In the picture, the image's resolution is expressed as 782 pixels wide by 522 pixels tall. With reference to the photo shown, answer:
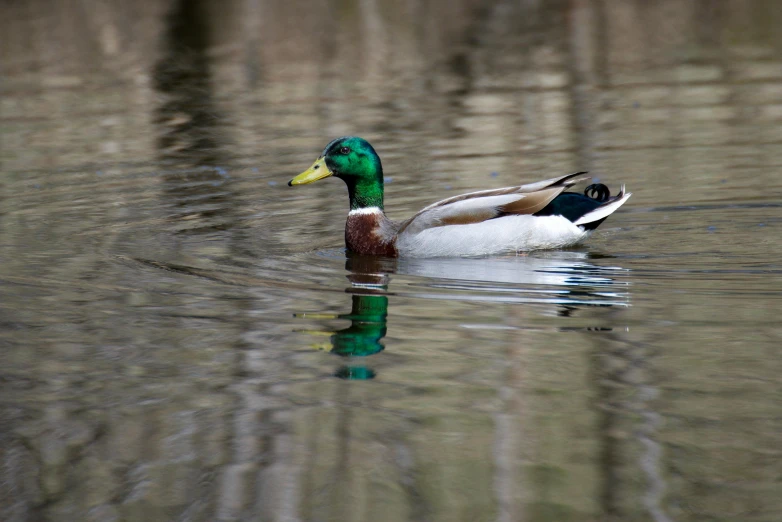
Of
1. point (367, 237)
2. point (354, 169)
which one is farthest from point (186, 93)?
point (367, 237)

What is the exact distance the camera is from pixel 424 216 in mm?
9461

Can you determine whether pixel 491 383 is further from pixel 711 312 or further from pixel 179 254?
pixel 179 254

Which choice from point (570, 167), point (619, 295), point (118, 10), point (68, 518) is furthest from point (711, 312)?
point (118, 10)

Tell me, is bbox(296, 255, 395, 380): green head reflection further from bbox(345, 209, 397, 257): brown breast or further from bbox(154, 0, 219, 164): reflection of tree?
bbox(154, 0, 219, 164): reflection of tree

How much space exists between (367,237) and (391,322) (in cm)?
235

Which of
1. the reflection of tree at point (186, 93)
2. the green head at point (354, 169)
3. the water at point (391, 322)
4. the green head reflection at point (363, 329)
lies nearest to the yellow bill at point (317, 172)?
the green head at point (354, 169)

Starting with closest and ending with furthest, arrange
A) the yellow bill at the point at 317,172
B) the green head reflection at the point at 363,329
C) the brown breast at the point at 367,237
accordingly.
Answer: the green head reflection at the point at 363,329
the brown breast at the point at 367,237
the yellow bill at the point at 317,172

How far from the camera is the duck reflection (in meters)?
7.09

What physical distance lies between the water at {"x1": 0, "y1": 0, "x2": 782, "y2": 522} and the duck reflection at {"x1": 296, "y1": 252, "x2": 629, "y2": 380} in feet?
0.10

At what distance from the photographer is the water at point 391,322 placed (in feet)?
16.6

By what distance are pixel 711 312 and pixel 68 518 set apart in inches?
154

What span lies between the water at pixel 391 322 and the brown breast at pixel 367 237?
18 centimetres

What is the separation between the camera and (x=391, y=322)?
7453 millimetres

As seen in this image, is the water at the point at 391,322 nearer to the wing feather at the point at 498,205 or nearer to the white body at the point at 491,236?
the white body at the point at 491,236
